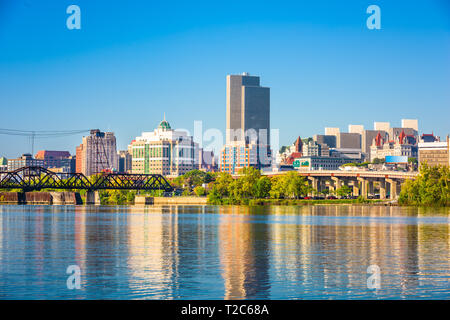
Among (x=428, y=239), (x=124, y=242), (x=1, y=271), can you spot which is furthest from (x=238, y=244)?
(x=1, y=271)

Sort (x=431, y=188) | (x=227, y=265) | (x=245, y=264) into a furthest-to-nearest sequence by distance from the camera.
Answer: (x=431, y=188) → (x=245, y=264) → (x=227, y=265)

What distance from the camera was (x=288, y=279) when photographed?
37656mm

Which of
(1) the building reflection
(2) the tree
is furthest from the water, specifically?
(2) the tree

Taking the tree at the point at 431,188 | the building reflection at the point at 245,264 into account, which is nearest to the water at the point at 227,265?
the building reflection at the point at 245,264

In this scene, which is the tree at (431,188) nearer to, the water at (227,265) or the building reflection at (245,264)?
the water at (227,265)

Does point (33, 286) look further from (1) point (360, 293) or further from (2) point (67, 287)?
(1) point (360, 293)

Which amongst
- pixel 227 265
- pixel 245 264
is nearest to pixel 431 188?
pixel 245 264

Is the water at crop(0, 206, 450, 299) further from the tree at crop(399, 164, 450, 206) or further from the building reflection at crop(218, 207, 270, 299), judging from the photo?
the tree at crop(399, 164, 450, 206)

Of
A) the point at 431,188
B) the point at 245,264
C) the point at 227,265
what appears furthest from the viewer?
the point at 431,188

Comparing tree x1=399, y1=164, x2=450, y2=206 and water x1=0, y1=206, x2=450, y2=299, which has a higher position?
tree x1=399, y1=164, x2=450, y2=206

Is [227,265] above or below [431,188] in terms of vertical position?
below

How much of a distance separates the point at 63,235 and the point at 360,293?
140ft

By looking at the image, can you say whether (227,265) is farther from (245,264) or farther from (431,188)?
(431,188)

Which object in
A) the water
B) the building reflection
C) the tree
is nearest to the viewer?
the water
